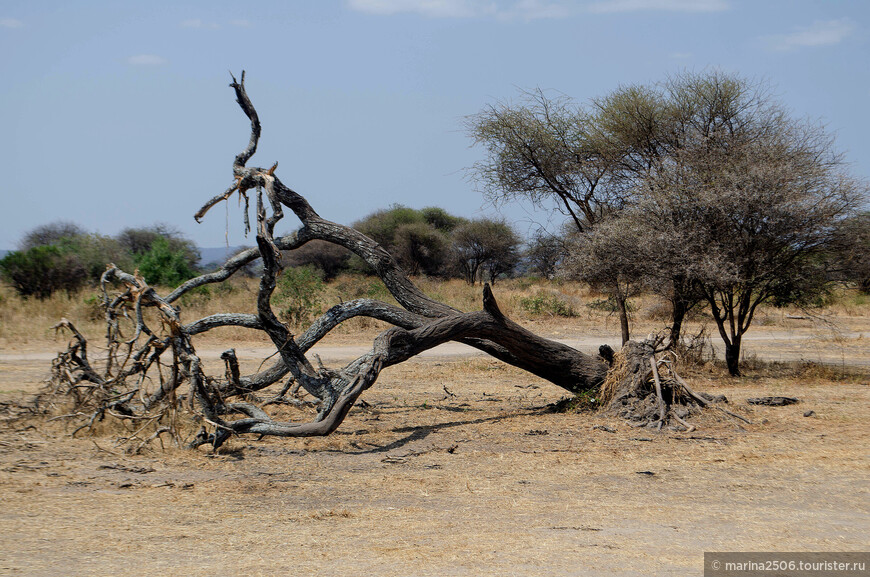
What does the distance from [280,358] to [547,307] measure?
14.9 m

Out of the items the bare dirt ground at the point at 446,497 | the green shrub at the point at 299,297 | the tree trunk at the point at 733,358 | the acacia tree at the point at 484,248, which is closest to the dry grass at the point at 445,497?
the bare dirt ground at the point at 446,497

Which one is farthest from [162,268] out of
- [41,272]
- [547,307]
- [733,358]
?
[733,358]

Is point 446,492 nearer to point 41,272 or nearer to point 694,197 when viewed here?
point 694,197

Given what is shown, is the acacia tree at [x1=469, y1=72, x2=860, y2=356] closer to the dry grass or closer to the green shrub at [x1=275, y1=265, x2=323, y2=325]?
the dry grass

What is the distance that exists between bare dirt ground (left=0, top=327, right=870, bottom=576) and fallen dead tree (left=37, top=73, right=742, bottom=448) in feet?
1.17

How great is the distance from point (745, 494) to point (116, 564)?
466 cm

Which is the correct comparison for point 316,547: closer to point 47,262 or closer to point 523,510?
point 523,510

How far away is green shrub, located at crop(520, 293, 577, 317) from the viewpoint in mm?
22422

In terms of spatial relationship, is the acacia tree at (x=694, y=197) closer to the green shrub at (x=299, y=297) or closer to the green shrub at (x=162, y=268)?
the green shrub at (x=299, y=297)

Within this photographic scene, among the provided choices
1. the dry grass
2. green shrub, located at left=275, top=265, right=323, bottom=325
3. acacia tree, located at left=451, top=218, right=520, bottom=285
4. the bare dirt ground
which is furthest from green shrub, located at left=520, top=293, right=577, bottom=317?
acacia tree, located at left=451, top=218, right=520, bottom=285

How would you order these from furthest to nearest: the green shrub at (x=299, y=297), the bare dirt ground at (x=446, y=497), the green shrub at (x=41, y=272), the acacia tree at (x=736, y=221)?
the green shrub at (x=41, y=272)
the green shrub at (x=299, y=297)
the acacia tree at (x=736, y=221)
the bare dirt ground at (x=446, y=497)

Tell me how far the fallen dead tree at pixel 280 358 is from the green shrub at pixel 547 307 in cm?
1288

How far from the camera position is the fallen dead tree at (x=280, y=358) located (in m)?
7.18

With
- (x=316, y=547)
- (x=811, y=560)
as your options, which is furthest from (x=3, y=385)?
(x=811, y=560)
